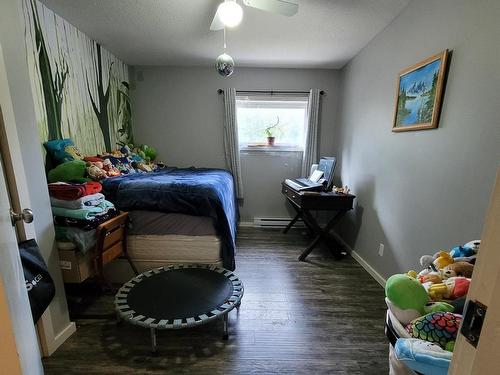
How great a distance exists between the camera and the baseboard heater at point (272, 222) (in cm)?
365

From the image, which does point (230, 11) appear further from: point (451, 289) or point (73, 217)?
point (451, 289)

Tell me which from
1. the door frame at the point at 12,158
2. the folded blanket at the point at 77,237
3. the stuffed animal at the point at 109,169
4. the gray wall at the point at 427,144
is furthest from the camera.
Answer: the stuffed animal at the point at 109,169

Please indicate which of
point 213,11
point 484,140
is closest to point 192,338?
point 484,140

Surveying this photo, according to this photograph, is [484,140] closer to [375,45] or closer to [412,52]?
[412,52]

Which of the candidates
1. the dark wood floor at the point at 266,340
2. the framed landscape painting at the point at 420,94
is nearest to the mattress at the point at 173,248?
the dark wood floor at the point at 266,340

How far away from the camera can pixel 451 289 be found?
88cm

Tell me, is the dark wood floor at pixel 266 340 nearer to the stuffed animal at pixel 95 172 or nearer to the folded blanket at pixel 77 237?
the folded blanket at pixel 77 237

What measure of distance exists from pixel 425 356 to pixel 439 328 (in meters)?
0.13

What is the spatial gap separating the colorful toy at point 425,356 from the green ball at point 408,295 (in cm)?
15

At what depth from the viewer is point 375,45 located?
7.60ft

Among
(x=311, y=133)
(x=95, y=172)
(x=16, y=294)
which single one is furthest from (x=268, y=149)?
(x=16, y=294)

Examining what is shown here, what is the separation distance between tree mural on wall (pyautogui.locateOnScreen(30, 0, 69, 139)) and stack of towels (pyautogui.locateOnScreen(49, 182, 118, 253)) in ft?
2.43

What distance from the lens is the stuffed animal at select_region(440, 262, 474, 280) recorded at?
94 cm

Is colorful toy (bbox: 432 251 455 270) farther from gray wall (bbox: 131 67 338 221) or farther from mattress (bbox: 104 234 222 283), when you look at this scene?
gray wall (bbox: 131 67 338 221)
